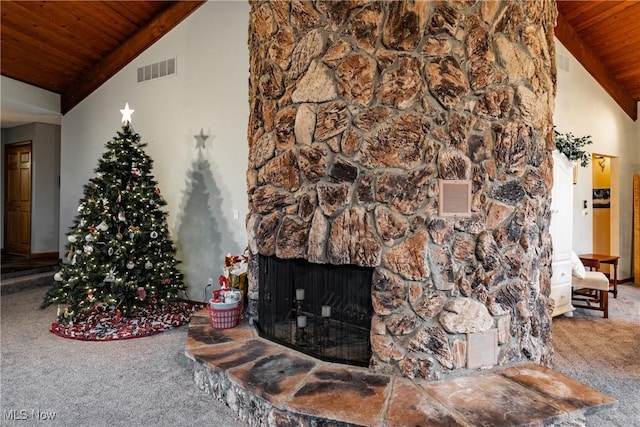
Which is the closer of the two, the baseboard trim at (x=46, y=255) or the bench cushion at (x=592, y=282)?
the bench cushion at (x=592, y=282)

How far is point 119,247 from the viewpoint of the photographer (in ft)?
13.7

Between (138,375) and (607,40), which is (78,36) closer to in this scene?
(138,375)

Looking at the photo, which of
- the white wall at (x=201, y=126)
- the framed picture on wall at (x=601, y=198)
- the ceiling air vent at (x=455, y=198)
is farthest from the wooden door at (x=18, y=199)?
the framed picture on wall at (x=601, y=198)

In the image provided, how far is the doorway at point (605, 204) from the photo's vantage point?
255 inches

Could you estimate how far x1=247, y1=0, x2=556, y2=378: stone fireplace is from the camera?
243 cm

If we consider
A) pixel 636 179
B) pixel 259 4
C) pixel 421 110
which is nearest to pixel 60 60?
pixel 259 4

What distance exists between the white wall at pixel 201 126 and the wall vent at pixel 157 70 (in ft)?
0.22

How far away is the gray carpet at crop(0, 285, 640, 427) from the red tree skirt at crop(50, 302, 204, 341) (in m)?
0.11

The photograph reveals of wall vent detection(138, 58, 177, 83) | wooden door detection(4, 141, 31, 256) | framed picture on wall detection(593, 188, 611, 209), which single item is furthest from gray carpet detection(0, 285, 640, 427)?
wall vent detection(138, 58, 177, 83)

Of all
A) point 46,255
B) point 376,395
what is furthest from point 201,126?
point 46,255

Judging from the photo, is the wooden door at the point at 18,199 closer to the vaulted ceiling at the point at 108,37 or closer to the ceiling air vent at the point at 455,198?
the vaulted ceiling at the point at 108,37

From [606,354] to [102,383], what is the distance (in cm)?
425

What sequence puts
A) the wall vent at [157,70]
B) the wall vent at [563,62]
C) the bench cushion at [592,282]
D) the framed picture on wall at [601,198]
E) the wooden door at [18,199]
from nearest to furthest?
the bench cushion at [592,282], the wall vent at [157,70], the wall vent at [563,62], the framed picture on wall at [601,198], the wooden door at [18,199]

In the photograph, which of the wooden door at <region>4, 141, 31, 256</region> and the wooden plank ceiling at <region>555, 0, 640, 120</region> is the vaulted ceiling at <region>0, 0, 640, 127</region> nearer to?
the wooden plank ceiling at <region>555, 0, 640, 120</region>
